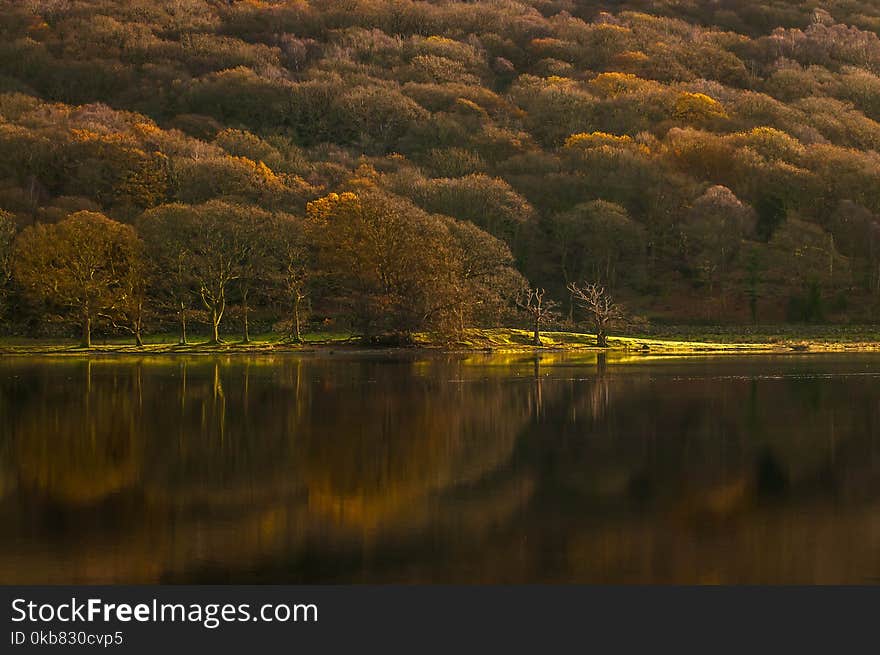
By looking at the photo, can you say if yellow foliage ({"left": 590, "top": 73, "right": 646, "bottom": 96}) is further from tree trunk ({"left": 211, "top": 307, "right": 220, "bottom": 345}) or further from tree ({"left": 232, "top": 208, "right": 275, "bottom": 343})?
tree trunk ({"left": 211, "top": 307, "right": 220, "bottom": 345})

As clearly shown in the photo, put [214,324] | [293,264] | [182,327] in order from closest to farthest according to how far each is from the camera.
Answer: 1. [214,324]
2. [182,327]
3. [293,264]

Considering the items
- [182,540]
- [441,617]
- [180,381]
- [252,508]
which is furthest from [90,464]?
[180,381]

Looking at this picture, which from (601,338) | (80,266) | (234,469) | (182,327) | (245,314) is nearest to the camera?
(234,469)

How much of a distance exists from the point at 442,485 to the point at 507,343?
195 feet

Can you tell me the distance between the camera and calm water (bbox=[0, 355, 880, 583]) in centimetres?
1695

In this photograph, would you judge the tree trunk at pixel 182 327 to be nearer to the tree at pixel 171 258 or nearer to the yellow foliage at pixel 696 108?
the tree at pixel 171 258

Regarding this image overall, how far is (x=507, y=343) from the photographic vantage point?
271 ft

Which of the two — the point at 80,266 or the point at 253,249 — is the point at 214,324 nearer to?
the point at 253,249

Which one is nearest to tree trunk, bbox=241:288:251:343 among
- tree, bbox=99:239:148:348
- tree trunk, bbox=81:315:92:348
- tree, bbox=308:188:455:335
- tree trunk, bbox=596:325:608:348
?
tree, bbox=308:188:455:335

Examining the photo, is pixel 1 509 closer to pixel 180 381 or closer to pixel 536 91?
pixel 180 381

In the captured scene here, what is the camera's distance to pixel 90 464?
1035 inches

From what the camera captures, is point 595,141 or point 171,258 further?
point 595,141

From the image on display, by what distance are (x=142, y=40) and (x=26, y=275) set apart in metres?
114

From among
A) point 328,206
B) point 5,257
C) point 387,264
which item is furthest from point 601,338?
point 5,257
